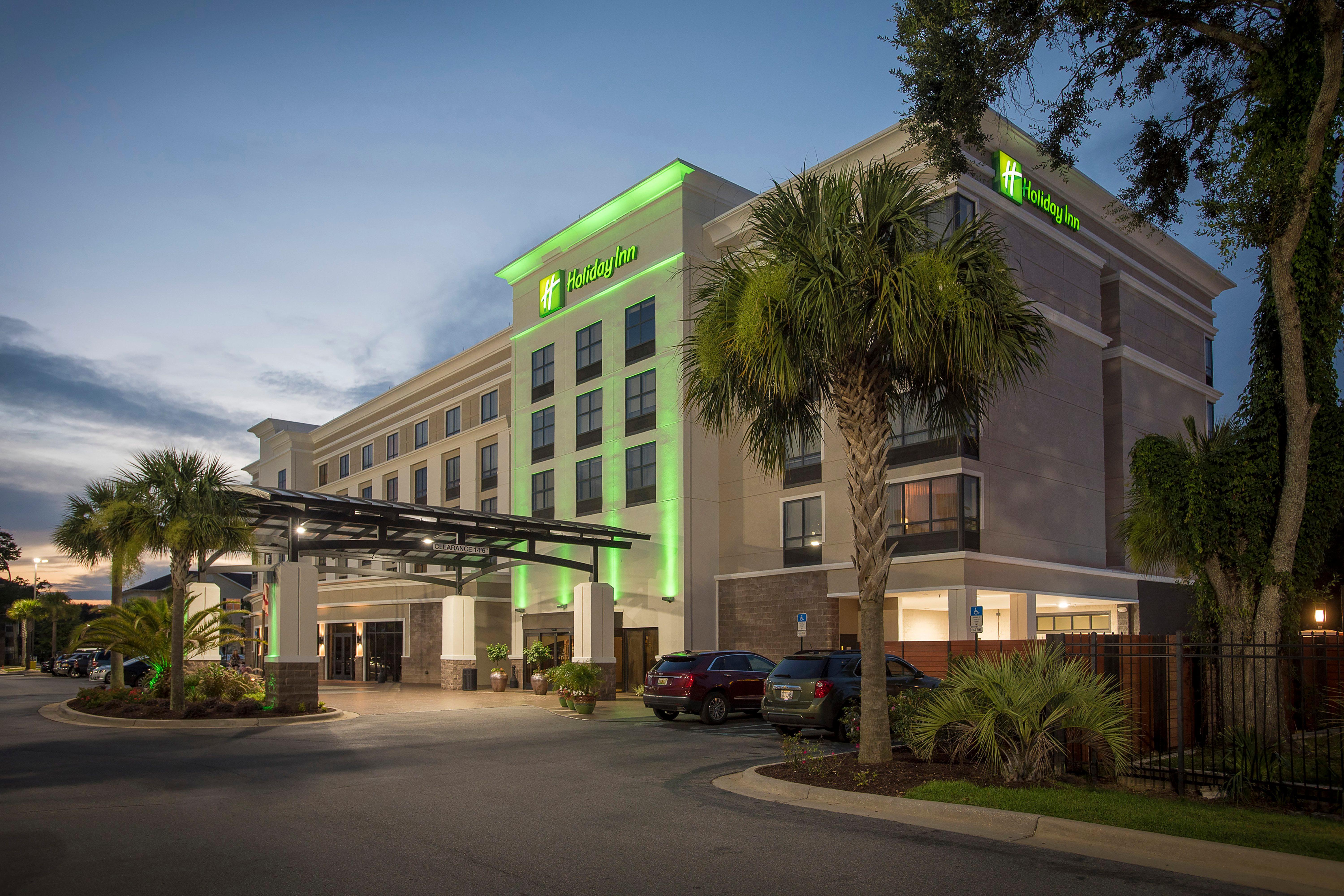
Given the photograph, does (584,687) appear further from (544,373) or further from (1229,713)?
(544,373)

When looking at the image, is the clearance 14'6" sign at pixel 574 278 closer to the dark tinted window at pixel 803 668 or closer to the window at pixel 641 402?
the window at pixel 641 402

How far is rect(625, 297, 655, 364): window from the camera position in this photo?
119ft

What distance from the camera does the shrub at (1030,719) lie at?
1140 cm

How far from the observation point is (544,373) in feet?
138

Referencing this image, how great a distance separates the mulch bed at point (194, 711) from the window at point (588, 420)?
17068mm

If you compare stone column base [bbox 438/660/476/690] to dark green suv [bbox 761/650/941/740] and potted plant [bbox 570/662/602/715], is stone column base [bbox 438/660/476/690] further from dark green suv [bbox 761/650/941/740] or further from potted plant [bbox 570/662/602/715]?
dark green suv [bbox 761/650/941/740]

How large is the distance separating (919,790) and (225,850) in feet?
22.9

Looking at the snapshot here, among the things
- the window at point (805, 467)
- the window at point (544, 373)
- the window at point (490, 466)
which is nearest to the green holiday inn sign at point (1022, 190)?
the window at point (805, 467)

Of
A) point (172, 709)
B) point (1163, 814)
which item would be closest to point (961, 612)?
point (1163, 814)

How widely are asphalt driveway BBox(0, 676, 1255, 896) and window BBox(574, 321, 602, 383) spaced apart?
78.4 ft

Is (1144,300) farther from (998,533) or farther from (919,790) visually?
(919,790)

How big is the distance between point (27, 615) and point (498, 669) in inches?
1763

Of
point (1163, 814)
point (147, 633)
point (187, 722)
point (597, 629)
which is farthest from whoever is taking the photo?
point (597, 629)

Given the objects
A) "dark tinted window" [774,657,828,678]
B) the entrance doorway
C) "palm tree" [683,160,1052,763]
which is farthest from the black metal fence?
the entrance doorway
